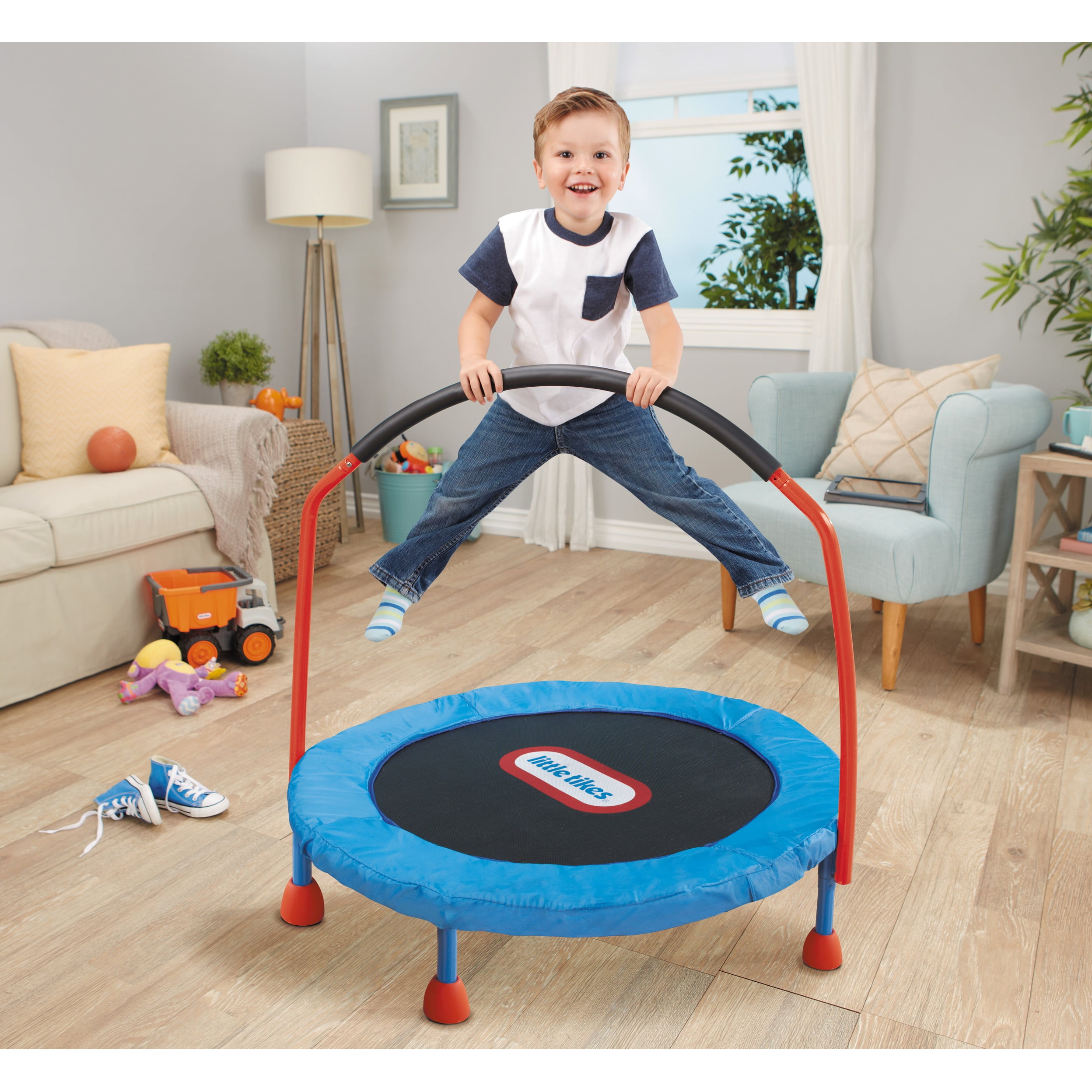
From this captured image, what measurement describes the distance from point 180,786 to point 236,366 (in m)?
2.03

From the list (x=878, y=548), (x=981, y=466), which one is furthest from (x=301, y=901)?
(x=981, y=466)

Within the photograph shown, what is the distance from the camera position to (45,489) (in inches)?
101

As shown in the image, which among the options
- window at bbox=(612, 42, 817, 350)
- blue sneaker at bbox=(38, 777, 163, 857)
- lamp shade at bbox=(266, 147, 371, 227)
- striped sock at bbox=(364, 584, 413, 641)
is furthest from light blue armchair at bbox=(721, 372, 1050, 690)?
lamp shade at bbox=(266, 147, 371, 227)

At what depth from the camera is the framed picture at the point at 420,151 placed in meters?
4.00

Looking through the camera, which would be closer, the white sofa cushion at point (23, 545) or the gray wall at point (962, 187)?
the white sofa cushion at point (23, 545)

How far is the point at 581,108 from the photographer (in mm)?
1439

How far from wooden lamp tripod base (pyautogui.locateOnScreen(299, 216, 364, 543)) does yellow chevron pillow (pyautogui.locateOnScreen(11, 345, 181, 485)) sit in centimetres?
96

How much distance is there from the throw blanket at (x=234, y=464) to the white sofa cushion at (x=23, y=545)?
52 centimetres

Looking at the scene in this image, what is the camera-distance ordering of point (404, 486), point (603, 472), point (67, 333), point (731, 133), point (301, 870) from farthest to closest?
point (404, 486), point (731, 133), point (67, 333), point (603, 472), point (301, 870)

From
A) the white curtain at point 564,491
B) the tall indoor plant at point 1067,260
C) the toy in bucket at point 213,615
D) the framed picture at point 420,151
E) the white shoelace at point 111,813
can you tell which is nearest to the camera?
the white shoelace at point 111,813

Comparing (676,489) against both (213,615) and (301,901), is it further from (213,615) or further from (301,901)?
(213,615)

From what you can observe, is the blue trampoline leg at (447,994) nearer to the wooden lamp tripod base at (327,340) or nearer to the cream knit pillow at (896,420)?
Result: the cream knit pillow at (896,420)

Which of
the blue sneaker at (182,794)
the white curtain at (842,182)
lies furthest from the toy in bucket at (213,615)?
the white curtain at (842,182)

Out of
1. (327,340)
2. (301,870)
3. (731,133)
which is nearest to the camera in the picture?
(301,870)
